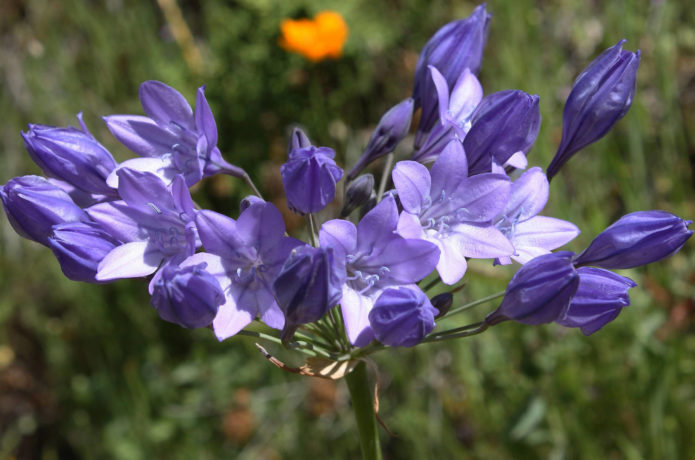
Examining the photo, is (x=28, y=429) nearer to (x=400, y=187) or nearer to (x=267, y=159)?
(x=267, y=159)

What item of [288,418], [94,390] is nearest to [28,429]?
[94,390]

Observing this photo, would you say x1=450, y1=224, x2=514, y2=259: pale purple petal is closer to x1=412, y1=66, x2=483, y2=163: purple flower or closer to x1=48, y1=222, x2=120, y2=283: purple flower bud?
x1=412, y1=66, x2=483, y2=163: purple flower

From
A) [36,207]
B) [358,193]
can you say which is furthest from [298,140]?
[36,207]

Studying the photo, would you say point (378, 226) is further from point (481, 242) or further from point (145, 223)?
point (145, 223)

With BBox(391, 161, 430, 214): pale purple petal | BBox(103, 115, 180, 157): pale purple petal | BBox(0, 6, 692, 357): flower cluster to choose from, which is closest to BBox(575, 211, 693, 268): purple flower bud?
BBox(0, 6, 692, 357): flower cluster

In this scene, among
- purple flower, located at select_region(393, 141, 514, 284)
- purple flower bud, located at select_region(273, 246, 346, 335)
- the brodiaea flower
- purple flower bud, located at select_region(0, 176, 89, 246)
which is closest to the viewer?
purple flower bud, located at select_region(273, 246, 346, 335)

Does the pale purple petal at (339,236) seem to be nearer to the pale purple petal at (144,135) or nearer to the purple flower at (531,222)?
the purple flower at (531,222)

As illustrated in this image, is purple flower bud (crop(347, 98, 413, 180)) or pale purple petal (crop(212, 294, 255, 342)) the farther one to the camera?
purple flower bud (crop(347, 98, 413, 180))
